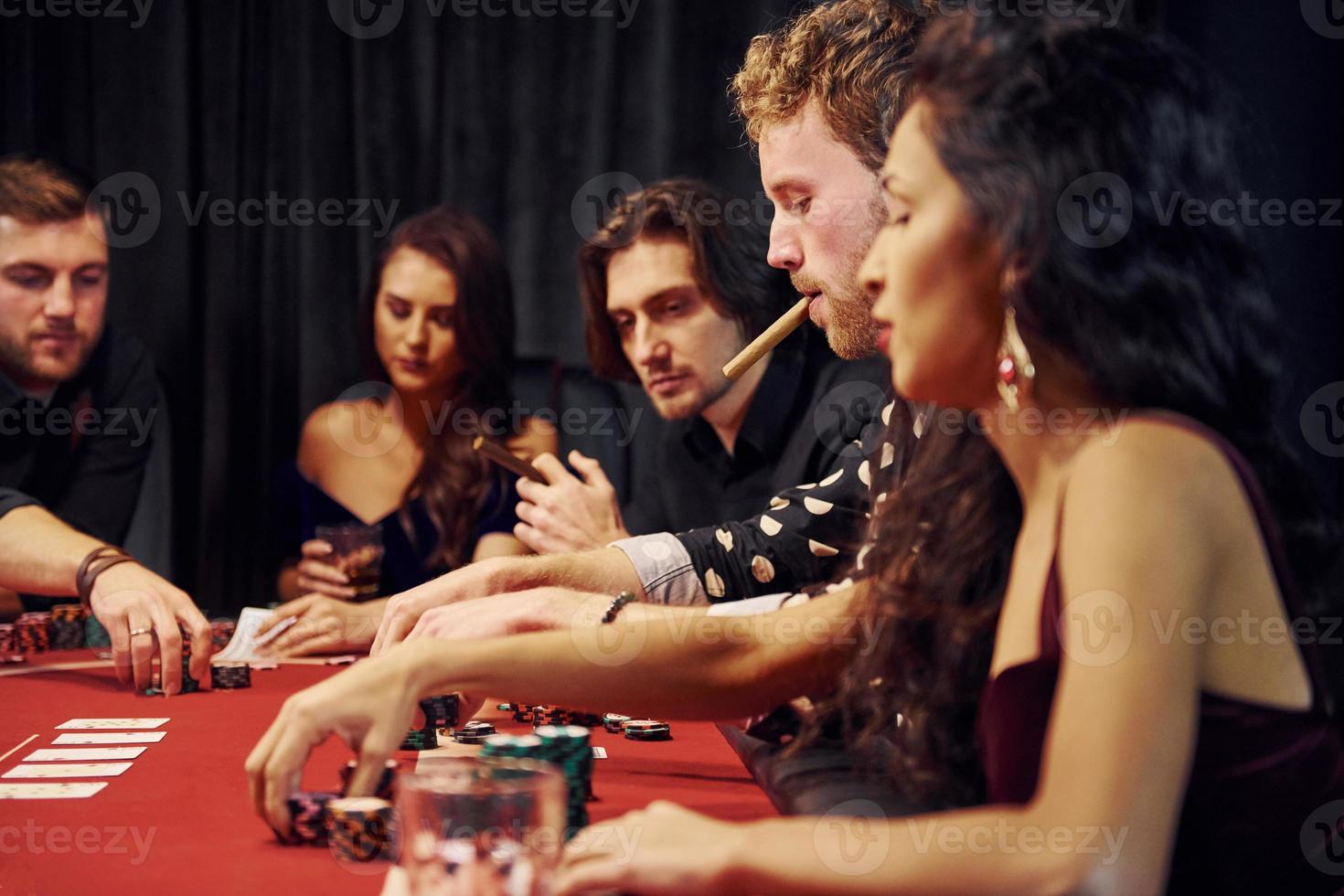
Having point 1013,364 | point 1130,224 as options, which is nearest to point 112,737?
point 1013,364

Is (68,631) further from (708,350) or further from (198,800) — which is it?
(708,350)

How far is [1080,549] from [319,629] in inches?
69.1

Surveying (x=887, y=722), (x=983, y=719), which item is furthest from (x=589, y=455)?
(x=983, y=719)

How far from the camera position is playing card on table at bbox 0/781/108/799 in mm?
1365

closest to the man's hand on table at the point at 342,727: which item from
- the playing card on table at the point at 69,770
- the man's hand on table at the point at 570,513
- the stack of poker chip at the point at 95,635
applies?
the playing card on table at the point at 69,770

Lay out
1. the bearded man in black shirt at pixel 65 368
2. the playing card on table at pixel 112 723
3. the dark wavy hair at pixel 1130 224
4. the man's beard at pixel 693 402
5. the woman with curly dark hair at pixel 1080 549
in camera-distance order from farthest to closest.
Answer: the bearded man in black shirt at pixel 65 368, the man's beard at pixel 693 402, the playing card on table at pixel 112 723, the dark wavy hair at pixel 1130 224, the woman with curly dark hair at pixel 1080 549

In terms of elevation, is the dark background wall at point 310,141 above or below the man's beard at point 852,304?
above

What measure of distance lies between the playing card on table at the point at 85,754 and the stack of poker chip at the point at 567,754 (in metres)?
0.58

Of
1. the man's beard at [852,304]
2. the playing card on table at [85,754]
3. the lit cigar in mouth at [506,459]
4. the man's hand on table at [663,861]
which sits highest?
the man's beard at [852,304]

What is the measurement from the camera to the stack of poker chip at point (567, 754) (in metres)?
1.19

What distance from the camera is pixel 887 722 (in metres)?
1.42

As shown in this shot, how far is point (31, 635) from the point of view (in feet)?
7.95

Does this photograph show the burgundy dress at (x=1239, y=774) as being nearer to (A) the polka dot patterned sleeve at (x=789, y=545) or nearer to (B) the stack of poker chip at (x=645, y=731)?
(B) the stack of poker chip at (x=645, y=731)

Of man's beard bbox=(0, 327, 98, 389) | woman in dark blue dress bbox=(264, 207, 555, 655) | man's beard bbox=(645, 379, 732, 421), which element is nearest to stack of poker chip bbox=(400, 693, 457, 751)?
man's beard bbox=(645, 379, 732, 421)
